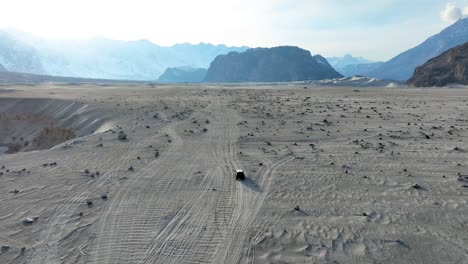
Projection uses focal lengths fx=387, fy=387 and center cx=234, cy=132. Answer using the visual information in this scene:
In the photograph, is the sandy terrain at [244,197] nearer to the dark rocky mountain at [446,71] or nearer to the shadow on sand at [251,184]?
the shadow on sand at [251,184]

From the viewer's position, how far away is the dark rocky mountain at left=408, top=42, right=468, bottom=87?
91619 millimetres

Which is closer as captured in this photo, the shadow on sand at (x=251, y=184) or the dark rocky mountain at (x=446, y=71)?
the shadow on sand at (x=251, y=184)

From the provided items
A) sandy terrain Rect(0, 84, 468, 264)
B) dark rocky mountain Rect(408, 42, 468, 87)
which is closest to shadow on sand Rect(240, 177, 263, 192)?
sandy terrain Rect(0, 84, 468, 264)

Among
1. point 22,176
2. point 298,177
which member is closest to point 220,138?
point 298,177

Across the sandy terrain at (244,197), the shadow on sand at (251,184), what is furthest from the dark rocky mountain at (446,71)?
the shadow on sand at (251,184)

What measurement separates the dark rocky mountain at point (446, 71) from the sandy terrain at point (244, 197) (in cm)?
8295

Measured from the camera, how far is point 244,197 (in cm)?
1090

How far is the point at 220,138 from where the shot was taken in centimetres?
1848

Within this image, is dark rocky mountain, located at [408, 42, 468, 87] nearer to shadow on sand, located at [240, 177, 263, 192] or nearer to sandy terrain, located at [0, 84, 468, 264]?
sandy terrain, located at [0, 84, 468, 264]

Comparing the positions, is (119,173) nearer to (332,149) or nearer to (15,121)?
(332,149)

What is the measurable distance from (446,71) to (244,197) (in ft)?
339

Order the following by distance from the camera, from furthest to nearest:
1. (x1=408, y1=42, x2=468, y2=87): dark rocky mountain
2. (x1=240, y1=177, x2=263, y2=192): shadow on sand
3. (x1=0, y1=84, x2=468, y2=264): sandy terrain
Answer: (x1=408, y1=42, x2=468, y2=87): dark rocky mountain
(x1=240, y1=177, x2=263, y2=192): shadow on sand
(x1=0, y1=84, x2=468, y2=264): sandy terrain

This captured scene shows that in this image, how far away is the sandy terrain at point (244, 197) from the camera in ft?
27.1

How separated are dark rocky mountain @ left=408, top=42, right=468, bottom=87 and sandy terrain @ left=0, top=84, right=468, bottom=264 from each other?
8295 cm
